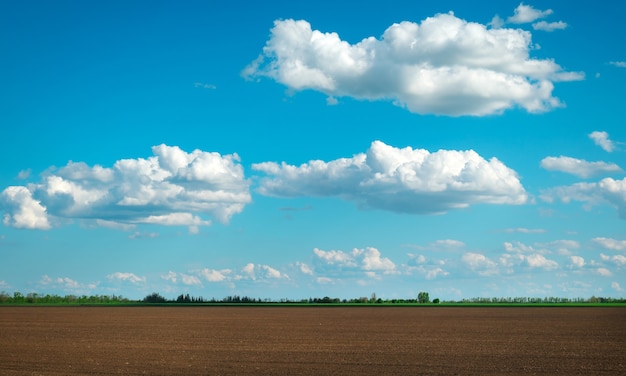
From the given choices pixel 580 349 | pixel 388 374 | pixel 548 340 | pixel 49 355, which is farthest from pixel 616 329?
pixel 49 355

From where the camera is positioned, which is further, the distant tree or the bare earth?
the distant tree

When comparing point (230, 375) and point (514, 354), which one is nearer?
point (230, 375)

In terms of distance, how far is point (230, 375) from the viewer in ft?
86.2

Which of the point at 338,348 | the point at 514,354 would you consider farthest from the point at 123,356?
the point at 514,354

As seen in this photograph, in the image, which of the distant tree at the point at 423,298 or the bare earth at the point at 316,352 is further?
the distant tree at the point at 423,298

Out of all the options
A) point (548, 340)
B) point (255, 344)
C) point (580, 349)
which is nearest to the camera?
point (580, 349)

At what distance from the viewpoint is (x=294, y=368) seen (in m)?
27.7

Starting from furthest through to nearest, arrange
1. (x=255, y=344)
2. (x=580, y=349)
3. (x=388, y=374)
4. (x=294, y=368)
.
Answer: (x=255, y=344)
(x=580, y=349)
(x=294, y=368)
(x=388, y=374)

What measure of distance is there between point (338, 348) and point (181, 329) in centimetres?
2012

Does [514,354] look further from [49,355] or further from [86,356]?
[49,355]

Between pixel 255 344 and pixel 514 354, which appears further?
pixel 255 344

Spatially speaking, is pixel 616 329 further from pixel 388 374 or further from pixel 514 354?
pixel 388 374

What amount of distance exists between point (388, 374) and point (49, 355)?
1750cm

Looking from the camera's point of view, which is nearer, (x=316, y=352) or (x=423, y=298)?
(x=316, y=352)
